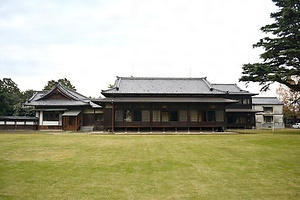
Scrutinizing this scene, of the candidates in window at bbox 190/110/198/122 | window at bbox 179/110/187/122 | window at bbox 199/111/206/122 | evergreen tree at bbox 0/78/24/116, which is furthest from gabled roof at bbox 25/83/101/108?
window at bbox 199/111/206/122

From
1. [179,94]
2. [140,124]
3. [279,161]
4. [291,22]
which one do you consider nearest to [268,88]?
[291,22]

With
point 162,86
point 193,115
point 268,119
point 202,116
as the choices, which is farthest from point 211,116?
point 268,119

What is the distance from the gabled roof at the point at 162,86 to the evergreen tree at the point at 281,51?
6866mm

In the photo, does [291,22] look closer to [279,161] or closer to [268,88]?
[268,88]

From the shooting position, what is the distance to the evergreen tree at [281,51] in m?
23.8

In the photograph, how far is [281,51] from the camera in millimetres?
24547

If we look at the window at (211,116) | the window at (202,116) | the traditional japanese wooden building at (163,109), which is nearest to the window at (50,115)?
the traditional japanese wooden building at (163,109)

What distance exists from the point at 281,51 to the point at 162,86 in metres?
14.9

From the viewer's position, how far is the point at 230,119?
41.0 m

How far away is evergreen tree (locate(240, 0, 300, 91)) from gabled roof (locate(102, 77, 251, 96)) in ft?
22.5

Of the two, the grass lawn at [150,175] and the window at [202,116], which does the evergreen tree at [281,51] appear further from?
the grass lawn at [150,175]

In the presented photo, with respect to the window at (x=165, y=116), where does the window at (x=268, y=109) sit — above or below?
above

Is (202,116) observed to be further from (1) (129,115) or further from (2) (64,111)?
(2) (64,111)

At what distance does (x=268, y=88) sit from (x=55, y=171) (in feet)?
77.5
